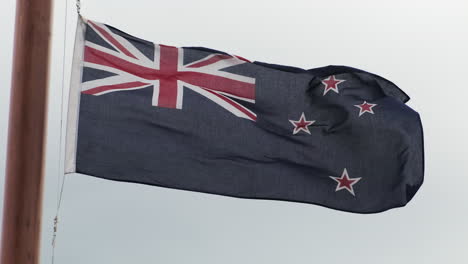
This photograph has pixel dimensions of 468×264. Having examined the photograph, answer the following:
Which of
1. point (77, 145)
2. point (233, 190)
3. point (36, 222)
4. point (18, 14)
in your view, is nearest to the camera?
point (36, 222)

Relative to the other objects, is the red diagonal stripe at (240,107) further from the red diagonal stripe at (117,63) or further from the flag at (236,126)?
the red diagonal stripe at (117,63)

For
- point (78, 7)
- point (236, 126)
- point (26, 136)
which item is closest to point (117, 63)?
point (78, 7)

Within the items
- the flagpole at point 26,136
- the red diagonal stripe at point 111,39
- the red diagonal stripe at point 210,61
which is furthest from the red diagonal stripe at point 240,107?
the flagpole at point 26,136

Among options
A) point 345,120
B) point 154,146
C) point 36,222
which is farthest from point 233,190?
point 36,222

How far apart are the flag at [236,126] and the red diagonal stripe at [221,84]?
0.05ft

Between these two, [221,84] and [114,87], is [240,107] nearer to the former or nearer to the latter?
[221,84]

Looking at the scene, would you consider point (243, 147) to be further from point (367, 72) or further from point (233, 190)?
point (367, 72)

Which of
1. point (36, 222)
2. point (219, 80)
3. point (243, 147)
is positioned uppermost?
point (219, 80)

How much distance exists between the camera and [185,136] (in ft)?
38.0

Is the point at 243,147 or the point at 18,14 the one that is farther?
the point at 243,147

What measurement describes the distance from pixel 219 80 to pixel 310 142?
1490 millimetres

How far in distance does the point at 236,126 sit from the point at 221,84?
62 cm

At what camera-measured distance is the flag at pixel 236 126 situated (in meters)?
11.3

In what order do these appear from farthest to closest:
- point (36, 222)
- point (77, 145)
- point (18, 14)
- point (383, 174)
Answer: point (383, 174) → point (77, 145) → point (18, 14) → point (36, 222)
